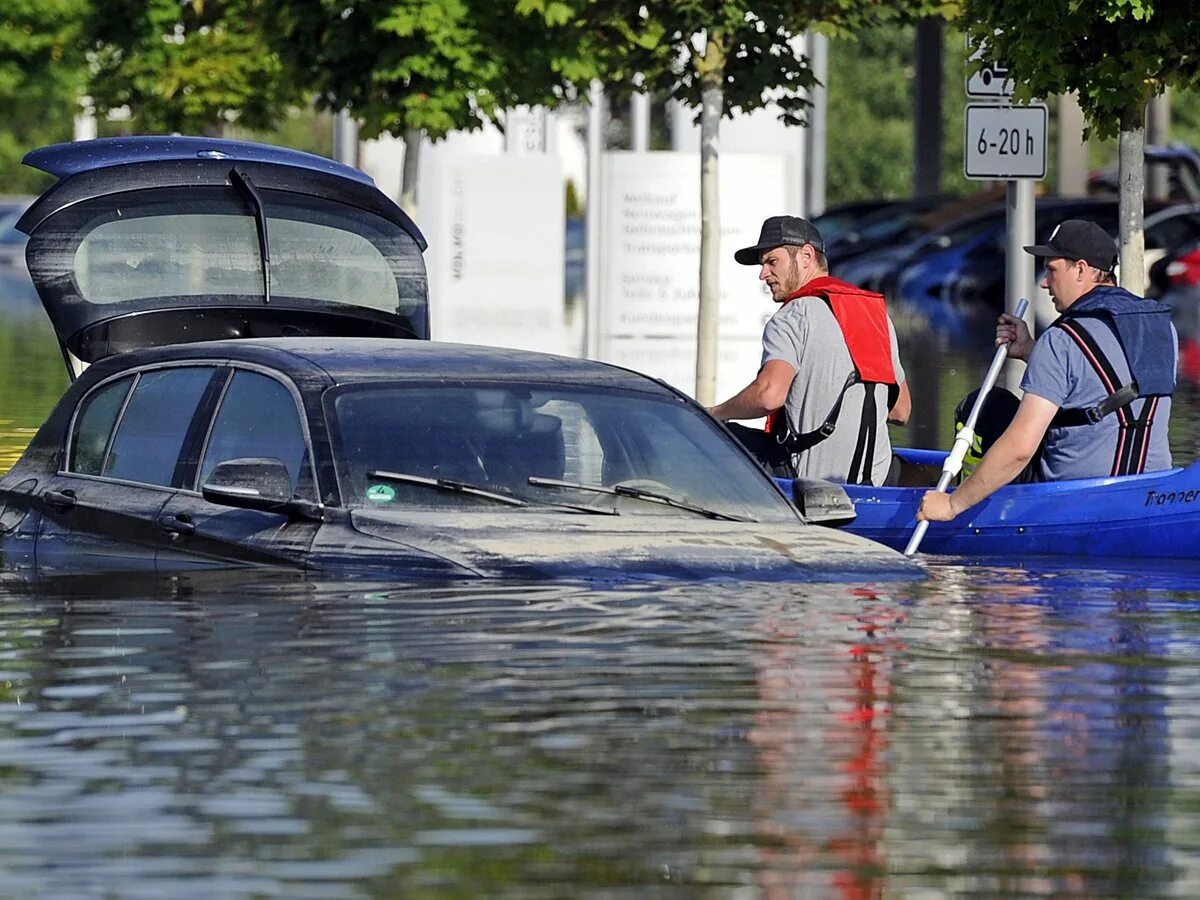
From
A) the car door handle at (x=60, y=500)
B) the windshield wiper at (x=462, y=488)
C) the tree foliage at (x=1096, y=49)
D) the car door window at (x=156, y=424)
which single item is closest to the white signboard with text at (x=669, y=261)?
the tree foliage at (x=1096, y=49)

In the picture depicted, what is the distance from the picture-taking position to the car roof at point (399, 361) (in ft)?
30.7

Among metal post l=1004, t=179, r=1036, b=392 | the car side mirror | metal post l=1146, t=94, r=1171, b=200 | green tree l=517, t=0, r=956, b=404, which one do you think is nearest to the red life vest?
the car side mirror

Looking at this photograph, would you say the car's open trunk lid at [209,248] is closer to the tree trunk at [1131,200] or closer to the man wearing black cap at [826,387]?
the man wearing black cap at [826,387]

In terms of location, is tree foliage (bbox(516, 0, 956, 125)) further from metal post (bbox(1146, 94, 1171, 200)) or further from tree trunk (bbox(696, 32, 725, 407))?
metal post (bbox(1146, 94, 1171, 200))

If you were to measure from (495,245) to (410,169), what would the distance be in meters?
2.56

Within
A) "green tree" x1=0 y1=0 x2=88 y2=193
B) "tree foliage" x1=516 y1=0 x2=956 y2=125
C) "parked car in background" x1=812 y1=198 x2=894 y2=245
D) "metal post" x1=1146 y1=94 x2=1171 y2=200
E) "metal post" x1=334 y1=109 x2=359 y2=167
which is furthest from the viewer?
"metal post" x1=1146 y1=94 x2=1171 y2=200

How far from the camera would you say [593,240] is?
95.0ft

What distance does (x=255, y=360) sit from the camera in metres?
9.55

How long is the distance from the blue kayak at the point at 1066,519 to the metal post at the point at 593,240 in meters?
12.5

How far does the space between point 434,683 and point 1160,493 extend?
15.5 ft

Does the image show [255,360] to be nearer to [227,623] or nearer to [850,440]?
[227,623]

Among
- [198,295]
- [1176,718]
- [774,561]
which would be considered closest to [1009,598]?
[774,561]

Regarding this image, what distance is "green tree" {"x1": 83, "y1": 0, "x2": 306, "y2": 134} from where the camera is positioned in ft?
105

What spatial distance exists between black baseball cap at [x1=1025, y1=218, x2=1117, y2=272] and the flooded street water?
1.85m
